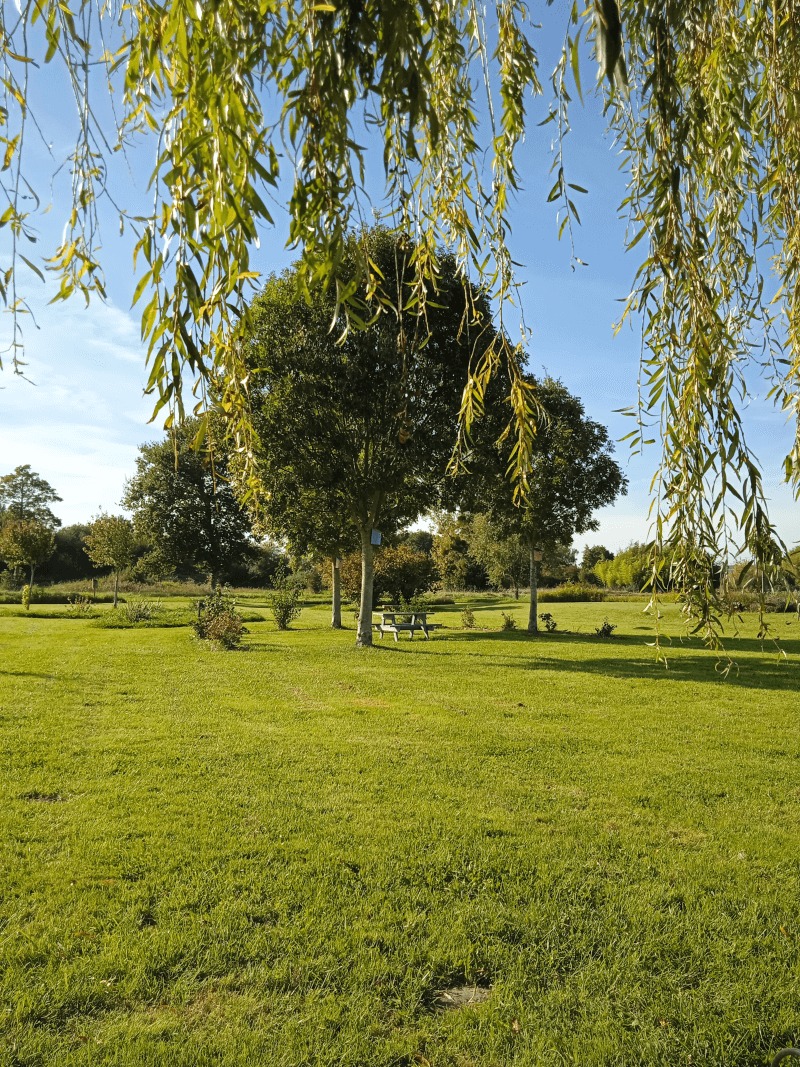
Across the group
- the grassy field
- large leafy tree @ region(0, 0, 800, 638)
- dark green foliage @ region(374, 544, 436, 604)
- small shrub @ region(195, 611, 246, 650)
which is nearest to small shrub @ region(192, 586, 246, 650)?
small shrub @ region(195, 611, 246, 650)

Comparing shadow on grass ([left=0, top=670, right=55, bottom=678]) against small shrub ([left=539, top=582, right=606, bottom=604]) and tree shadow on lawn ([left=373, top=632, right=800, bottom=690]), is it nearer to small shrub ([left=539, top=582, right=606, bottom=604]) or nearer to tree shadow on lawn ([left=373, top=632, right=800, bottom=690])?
Answer: tree shadow on lawn ([left=373, top=632, right=800, bottom=690])

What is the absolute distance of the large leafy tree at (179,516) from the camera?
26.5m

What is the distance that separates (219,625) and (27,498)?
46.0m

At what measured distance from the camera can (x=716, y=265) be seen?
2477 millimetres

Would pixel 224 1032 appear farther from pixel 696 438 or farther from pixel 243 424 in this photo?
pixel 696 438

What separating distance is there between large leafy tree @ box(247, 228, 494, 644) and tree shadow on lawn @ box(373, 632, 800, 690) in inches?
129

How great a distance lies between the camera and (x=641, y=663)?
1380 centimetres

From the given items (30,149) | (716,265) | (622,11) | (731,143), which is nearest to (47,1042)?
(30,149)

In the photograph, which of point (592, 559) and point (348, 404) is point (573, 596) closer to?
point (592, 559)

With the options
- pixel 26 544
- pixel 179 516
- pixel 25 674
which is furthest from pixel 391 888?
pixel 26 544

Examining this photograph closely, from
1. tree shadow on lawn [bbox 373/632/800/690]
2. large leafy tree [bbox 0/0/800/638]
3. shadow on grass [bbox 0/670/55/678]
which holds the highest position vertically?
large leafy tree [bbox 0/0/800/638]

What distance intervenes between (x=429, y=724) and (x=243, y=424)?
20.4ft

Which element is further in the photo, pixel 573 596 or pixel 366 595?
pixel 573 596

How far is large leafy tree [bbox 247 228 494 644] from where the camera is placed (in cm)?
1312
